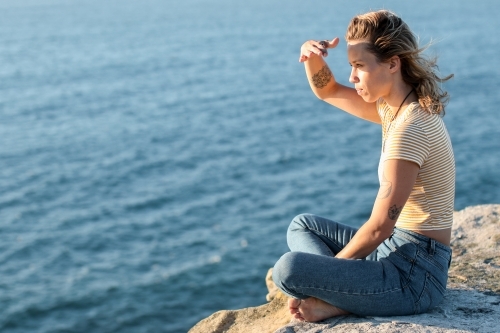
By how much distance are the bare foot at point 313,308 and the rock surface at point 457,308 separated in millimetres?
52

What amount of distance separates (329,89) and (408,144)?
1495 mm

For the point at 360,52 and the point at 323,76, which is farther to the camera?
the point at 323,76

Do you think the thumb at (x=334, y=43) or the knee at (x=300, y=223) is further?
the knee at (x=300, y=223)

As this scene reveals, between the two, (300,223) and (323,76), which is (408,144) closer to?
(300,223)

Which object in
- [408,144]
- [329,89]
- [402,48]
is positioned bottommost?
[408,144]

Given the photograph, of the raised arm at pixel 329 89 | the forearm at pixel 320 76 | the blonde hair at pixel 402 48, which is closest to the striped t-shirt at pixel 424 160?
the blonde hair at pixel 402 48

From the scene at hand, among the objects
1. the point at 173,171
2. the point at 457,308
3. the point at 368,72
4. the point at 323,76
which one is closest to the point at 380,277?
the point at 457,308

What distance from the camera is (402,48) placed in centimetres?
476

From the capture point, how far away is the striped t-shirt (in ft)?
15.1

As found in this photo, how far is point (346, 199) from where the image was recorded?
2453 cm

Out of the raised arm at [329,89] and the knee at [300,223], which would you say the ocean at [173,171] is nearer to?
the raised arm at [329,89]

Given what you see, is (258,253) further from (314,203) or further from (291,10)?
(291,10)

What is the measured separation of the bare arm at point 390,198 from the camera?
4570mm

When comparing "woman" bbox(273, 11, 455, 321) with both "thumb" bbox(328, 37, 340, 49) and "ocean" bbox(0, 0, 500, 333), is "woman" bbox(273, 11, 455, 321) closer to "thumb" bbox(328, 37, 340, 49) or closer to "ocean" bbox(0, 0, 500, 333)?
"thumb" bbox(328, 37, 340, 49)
